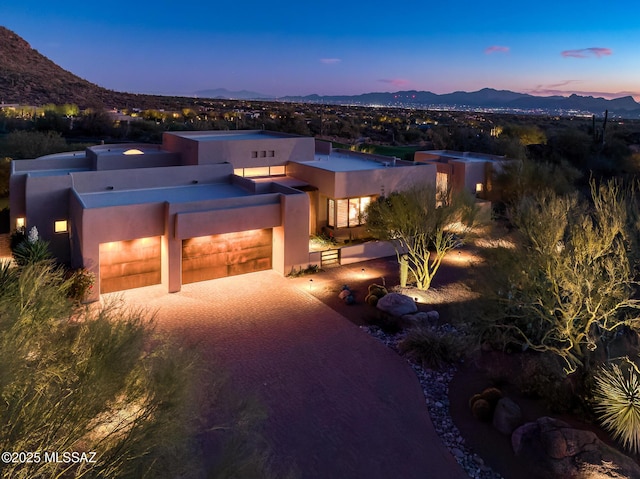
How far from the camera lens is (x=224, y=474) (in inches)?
218

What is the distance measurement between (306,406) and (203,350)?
11.8ft

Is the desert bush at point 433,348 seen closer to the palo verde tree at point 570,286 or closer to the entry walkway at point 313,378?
the entry walkway at point 313,378

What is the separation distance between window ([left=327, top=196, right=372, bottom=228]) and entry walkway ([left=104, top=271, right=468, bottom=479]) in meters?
5.68

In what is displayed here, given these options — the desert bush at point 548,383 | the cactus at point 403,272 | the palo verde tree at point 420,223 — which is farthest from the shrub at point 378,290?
the desert bush at point 548,383

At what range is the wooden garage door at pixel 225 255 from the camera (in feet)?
60.1

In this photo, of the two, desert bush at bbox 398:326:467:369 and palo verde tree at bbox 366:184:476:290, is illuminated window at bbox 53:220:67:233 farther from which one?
desert bush at bbox 398:326:467:369

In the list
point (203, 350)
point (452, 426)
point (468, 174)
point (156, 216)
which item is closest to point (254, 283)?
point (156, 216)

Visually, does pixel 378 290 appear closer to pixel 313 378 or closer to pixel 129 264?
pixel 313 378

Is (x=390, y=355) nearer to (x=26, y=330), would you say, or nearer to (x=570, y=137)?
(x=26, y=330)

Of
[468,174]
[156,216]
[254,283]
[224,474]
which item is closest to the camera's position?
[224,474]

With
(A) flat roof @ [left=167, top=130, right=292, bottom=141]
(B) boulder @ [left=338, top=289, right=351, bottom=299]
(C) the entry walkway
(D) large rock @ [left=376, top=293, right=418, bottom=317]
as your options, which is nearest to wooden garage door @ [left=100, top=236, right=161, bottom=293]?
(C) the entry walkway

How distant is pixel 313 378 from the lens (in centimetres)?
1212

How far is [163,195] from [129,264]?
370 cm

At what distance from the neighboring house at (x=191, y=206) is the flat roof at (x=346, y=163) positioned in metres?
0.22
